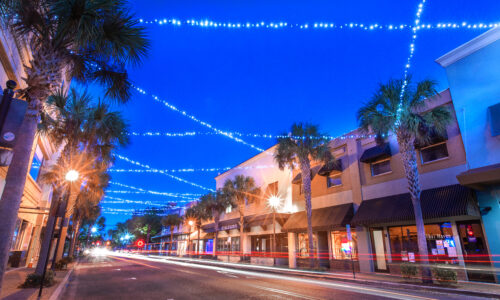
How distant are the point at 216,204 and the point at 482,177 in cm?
2961

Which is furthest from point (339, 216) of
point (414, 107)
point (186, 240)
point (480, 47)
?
point (186, 240)

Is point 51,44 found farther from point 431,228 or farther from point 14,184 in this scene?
point 431,228

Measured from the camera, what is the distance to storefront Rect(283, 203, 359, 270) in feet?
64.4

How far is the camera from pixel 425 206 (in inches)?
583

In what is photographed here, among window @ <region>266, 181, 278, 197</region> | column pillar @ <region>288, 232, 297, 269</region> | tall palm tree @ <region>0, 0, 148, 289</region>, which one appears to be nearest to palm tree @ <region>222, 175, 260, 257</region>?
window @ <region>266, 181, 278, 197</region>

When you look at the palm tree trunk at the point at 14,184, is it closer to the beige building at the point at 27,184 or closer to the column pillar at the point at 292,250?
the beige building at the point at 27,184

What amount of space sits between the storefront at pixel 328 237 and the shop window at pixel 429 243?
109 inches

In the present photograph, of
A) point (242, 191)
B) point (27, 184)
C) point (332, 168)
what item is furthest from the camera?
point (242, 191)

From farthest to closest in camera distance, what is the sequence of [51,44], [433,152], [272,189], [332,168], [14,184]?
[272,189], [332,168], [433,152], [51,44], [14,184]

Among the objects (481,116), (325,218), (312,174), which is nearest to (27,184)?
(325,218)

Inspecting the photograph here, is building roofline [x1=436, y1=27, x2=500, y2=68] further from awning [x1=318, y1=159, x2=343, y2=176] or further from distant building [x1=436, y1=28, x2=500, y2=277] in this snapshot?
awning [x1=318, y1=159, x2=343, y2=176]

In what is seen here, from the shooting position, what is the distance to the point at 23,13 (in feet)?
19.5

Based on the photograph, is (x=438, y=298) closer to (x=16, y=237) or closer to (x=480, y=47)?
(x=480, y=47)

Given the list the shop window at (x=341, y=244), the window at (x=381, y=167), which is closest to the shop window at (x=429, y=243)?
the shop window at (x=341, y=244)
